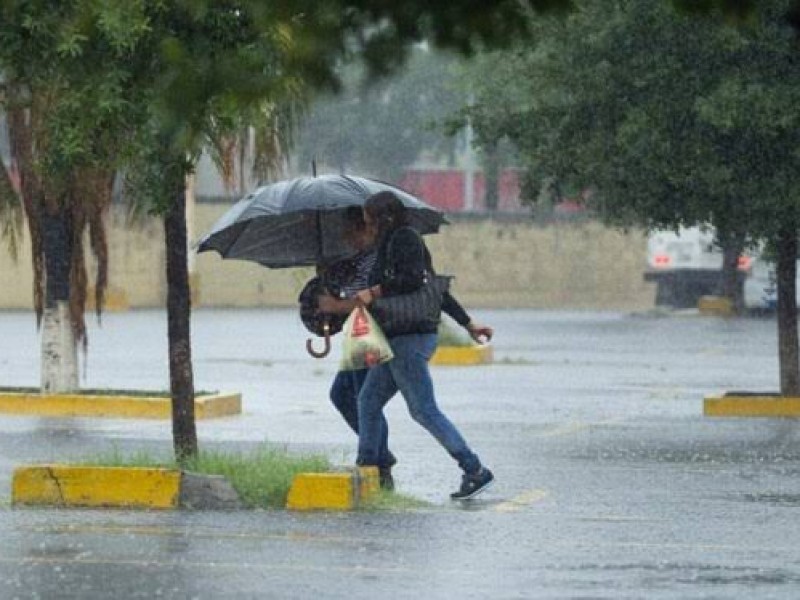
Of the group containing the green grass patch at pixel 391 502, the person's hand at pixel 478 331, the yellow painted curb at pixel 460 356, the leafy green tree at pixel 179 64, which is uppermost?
the leafy green tree at pixel 179 64

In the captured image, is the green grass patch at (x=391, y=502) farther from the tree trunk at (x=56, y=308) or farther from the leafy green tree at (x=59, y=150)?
the tree trunk at (x=56, y=308)

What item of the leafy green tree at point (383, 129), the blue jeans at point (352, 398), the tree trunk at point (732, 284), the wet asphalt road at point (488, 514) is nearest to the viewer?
the wet asphalt road at point (488, 514)

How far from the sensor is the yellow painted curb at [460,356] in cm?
3128

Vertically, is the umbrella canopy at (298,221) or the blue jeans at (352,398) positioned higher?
the umbrella canopy at (298,221)

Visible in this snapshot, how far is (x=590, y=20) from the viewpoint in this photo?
71.1ft

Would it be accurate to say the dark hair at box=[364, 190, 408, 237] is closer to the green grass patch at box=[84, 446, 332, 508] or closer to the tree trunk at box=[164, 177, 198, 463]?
the tree trunk at box=[164, 177, 198, 463]

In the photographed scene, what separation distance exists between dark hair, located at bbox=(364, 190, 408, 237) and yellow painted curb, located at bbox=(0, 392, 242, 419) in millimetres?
7958

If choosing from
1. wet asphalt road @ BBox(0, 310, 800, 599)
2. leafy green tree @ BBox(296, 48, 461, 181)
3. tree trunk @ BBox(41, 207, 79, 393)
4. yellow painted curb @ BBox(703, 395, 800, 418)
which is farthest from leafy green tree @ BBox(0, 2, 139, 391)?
leafy green tree @ BBox(296, 48, 461, 181)

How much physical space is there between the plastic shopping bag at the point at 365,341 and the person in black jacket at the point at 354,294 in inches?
8.5

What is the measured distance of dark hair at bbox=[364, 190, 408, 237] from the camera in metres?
14.1

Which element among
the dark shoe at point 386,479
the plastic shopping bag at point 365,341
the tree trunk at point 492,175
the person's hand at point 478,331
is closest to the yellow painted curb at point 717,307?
the tree trunk at point 492,175

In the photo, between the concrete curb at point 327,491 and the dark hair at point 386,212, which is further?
the dark hair at point 386,212

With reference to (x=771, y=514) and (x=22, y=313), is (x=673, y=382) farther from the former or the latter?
(x=22, y=313)

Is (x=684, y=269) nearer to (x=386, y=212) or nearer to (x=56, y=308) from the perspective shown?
(x=56, y=308)
